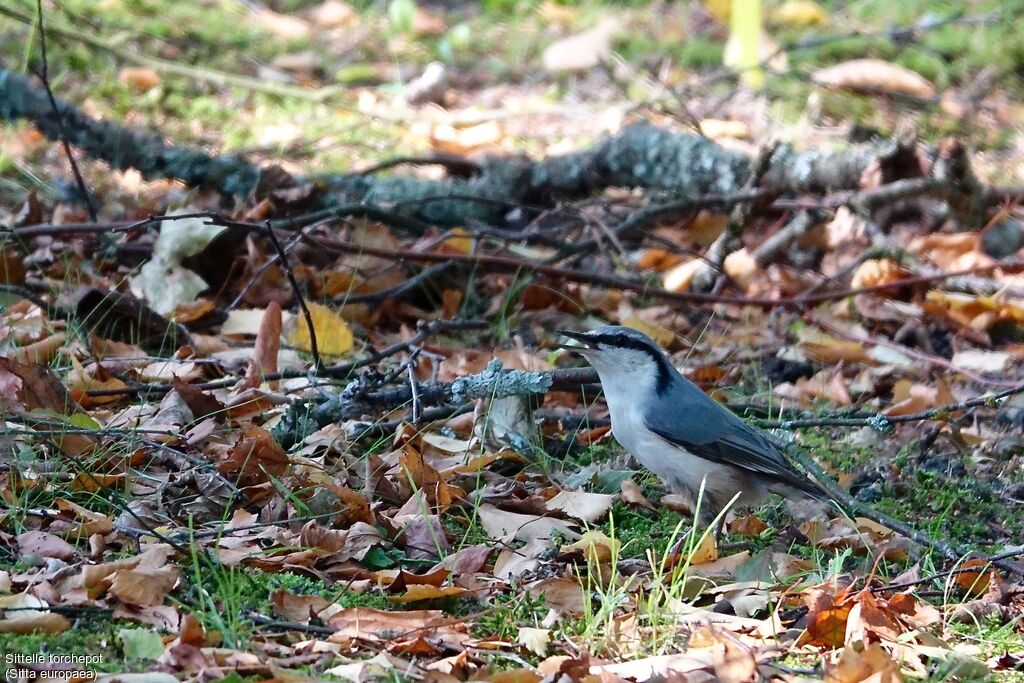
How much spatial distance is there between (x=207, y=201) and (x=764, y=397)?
2.94m

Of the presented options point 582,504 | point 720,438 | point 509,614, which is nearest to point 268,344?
point 582,504

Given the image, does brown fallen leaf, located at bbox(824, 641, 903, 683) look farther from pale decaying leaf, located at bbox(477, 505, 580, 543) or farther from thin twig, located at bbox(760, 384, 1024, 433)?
thin twig, located at bbox(760, 384, 1024, 433)

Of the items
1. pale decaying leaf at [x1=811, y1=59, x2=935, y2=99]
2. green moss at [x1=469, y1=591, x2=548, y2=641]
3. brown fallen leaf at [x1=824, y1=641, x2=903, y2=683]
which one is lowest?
pale decaying leaf at [x1=811, y1=59, x2=935, y2=99]

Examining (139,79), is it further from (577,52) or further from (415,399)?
(415,399)

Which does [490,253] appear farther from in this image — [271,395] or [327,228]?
[271,395]

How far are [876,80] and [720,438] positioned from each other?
16.5 feet

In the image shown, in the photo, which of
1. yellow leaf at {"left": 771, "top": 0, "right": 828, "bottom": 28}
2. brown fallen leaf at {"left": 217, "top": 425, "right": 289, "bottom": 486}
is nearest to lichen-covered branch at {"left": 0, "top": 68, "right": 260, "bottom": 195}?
brown fallen leaf at {"left": 217, "top": 425, "right": 289, "bottom": 486}

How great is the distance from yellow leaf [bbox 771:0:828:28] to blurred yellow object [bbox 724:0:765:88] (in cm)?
113

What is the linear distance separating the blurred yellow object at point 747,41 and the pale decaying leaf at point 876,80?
396 mm

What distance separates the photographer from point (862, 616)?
2.81 metres

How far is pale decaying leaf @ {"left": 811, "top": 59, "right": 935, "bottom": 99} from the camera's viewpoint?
312 inches

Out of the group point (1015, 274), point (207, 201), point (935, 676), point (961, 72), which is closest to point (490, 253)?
point (207, 201)

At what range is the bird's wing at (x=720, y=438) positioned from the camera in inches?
140

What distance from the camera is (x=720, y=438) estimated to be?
366 centimetres
